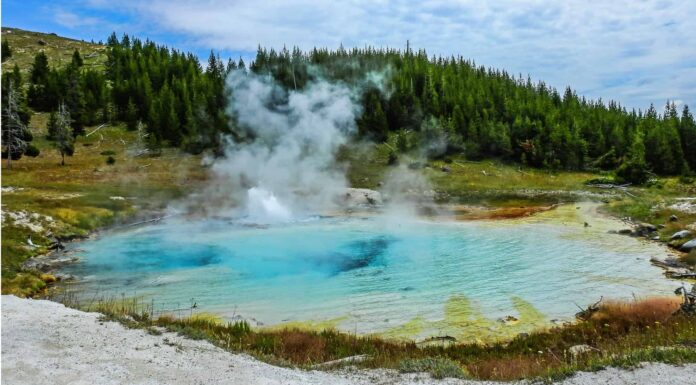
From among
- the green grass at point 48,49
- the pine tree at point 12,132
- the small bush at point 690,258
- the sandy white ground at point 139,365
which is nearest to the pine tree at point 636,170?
the small bush at point 690,258

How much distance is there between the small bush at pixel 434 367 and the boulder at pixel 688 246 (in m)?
25.3

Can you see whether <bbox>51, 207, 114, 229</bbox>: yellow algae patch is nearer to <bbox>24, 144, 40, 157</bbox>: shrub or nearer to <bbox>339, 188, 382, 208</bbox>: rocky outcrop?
<bbox>339, 188, 382, 208</bbox>: rocky outcrop

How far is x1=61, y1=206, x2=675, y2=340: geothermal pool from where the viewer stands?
22594 mm

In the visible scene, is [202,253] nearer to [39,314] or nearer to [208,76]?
[39,314]

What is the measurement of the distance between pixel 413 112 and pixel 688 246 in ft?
270

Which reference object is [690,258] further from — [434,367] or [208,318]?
[208,318]

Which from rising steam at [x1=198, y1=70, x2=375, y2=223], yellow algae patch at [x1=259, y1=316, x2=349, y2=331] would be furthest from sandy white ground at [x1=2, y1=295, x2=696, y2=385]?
rising steam at [x1=198, y1=70, x2=375, y2=223]

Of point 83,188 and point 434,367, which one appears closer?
point 434,367

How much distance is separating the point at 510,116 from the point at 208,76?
76.5 metres

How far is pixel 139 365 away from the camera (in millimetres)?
14281

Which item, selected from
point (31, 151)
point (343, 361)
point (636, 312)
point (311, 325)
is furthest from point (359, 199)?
point (31, 151)

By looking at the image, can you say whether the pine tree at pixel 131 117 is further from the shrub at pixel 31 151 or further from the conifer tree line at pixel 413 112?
the shrub at pixel 31 151

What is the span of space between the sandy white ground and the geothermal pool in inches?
241

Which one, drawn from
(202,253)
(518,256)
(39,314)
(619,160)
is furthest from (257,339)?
(619,160)
